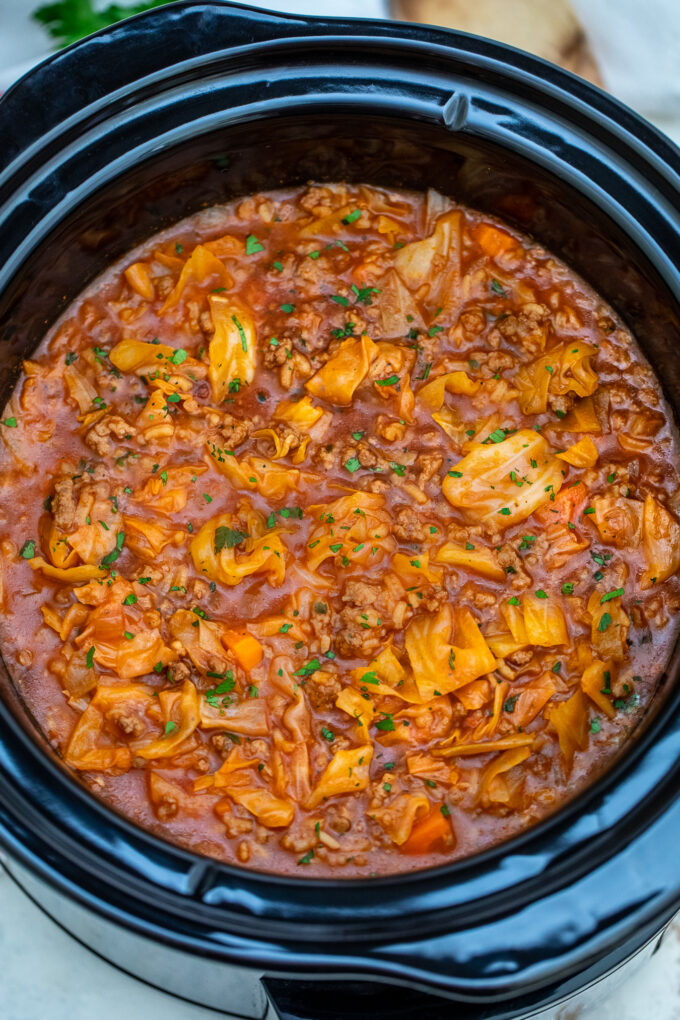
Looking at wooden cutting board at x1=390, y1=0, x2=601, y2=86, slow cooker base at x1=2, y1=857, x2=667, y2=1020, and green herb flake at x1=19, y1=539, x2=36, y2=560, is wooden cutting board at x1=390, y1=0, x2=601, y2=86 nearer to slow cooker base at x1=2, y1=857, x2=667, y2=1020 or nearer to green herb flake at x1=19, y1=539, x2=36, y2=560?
green herb flake at x1=19, y1=539, x2=36, y2=560

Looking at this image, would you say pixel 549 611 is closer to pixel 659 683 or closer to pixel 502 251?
pixel 659 683

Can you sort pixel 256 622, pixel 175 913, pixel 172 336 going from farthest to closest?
pixel 172 336, pixel 256 622, pixel 175 913

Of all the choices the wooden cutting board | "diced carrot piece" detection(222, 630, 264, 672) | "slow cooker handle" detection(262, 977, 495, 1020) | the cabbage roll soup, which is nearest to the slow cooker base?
"slow cooker handle" detection(262, 977, 495, 1020)

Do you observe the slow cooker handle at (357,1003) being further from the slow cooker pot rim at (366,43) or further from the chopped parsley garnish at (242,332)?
the slow cooker pot rim at (366,43)

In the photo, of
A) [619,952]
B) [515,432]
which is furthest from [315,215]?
[619,952]

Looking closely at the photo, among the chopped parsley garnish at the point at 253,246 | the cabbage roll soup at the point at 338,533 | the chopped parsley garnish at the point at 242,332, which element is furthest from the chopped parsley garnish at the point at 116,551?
the chopped parsley garnish at the point at 253,246
